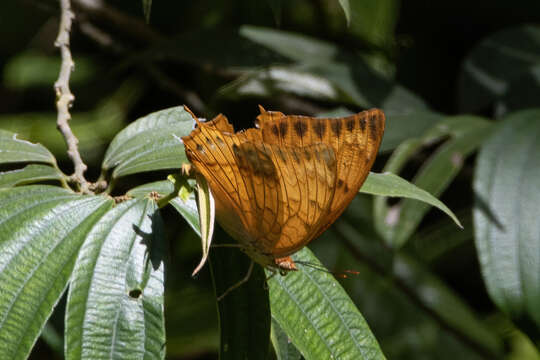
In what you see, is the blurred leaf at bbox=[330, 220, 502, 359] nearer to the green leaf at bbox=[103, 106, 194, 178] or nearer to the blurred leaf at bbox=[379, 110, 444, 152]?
the blurred leaf at bbox=[379, 110, 444, 152]

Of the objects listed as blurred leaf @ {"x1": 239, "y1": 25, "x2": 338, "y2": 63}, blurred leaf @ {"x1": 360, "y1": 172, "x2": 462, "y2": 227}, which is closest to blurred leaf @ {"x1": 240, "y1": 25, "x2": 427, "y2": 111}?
blurred leaf @ {"x1": 239, "y1": 25, "x2": 338, "y2": 63}

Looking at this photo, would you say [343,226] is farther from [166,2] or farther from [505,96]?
[166,2]

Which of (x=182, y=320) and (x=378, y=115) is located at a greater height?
(x=378, y=115)

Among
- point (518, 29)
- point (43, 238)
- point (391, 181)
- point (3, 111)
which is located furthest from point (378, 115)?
point (3, 111)

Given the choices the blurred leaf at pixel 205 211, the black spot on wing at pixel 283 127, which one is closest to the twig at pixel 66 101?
the blurred leaf at pixel 205 211

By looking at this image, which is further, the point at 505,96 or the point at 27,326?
the point at 505,96

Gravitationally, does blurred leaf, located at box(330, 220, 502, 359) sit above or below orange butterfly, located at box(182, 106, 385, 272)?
below

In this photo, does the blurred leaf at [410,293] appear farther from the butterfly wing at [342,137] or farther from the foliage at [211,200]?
the butterfly wing at [342,137]
